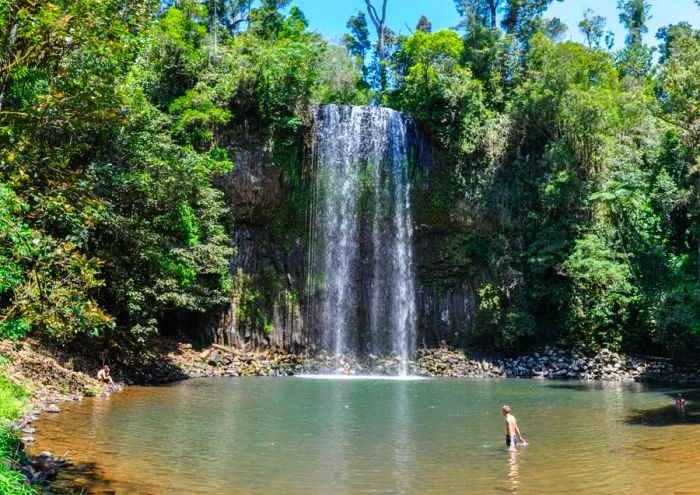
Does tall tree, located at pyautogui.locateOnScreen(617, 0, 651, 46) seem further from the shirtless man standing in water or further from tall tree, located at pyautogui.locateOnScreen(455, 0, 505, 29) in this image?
the shirtless man standing in water

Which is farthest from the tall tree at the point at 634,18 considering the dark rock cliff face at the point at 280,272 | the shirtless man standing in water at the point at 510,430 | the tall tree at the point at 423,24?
the shirtless man standing in water at the point at 510,430

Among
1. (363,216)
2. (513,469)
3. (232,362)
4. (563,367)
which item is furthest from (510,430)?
(363,216)

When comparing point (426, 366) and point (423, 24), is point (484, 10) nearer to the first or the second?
point (423, 24)

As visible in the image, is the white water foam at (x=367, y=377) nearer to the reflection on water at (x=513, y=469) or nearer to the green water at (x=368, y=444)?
the green water at (x=368, y=444)

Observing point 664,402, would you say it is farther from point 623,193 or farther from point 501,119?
point 501,119

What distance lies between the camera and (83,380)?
1598cm

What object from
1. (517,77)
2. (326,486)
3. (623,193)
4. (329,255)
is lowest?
(326,486)

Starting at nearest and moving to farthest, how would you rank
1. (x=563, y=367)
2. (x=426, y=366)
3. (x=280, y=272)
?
(x=563, y=367), (x=426, y=366), (x=280, y=272)

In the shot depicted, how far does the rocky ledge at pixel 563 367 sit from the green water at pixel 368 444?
616cm

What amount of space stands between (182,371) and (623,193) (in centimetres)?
1906

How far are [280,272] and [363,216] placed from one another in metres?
4.81

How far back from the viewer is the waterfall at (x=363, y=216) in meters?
28.2

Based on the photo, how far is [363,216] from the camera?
2866cm

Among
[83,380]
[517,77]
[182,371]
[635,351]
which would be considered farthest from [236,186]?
[635,351]
